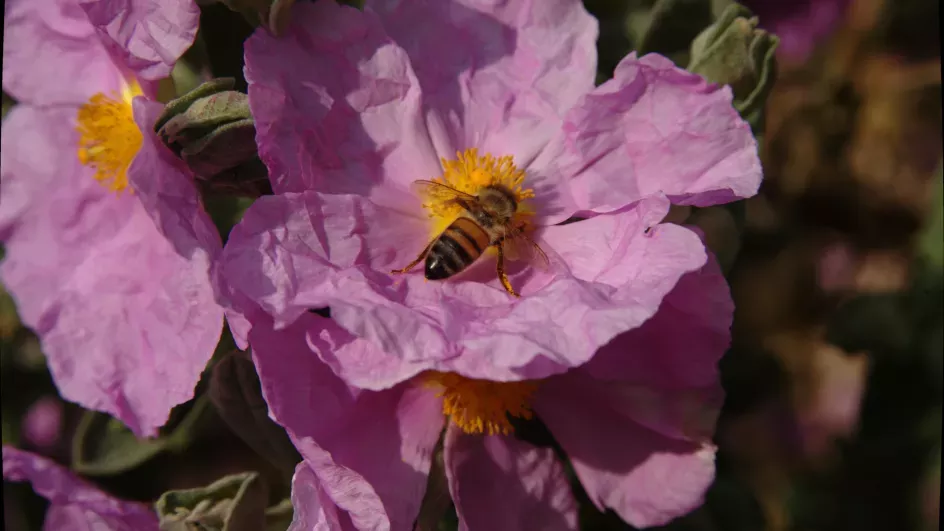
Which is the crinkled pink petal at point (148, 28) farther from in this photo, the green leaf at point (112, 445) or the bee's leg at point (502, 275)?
the green leaf at point (112, 445)

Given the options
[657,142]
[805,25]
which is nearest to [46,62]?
[657,142]

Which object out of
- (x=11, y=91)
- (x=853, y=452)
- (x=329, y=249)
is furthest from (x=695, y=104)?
(x=853, y=452)

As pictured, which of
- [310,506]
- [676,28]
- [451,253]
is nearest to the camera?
[310,506]

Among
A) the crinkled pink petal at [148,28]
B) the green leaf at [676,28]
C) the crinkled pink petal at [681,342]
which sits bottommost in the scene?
the crinkled pink petal at [681,342]

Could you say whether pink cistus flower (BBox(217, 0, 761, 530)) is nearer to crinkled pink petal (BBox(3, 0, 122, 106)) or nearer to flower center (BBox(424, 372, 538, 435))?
flower center (BBox(424, 372, 538, 435))

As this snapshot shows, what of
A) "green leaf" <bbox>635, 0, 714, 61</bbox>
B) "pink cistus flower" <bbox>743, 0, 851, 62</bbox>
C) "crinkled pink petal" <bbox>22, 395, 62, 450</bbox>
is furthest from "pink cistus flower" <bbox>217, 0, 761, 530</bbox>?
"pink cistus flower" <bbox>743, 0, 851, 62</bbox>

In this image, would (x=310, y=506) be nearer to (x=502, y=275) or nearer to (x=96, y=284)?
(x=502, y=275)

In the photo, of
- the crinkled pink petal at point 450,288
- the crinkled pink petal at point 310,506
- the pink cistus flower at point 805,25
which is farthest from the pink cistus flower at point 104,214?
the pink cistus flower at point 805,25

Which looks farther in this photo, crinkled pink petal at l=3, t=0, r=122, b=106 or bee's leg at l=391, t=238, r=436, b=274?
crinkled pink petal at l=3, t=0, r=122, b=106
